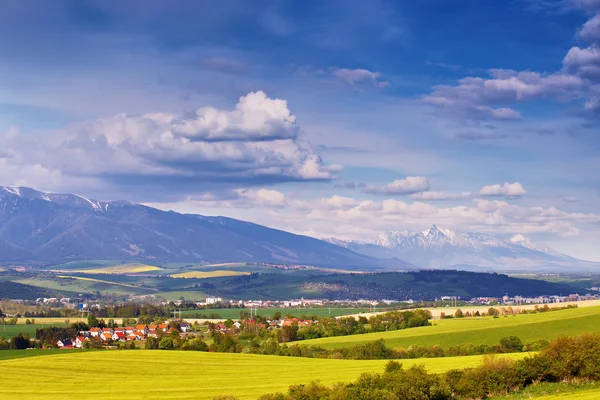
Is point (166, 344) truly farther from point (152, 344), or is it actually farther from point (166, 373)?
point (166, 373)

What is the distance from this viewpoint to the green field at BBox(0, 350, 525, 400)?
7212 cm

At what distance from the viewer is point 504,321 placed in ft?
459

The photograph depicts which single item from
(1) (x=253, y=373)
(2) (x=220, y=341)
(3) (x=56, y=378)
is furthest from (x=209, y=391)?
(2) (x=220, y=341)

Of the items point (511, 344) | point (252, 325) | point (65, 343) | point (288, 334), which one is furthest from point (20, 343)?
point (511, 344)

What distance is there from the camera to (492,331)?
124000mm

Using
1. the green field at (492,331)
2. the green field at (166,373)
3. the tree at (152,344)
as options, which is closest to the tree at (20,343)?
the tree at (152,344)

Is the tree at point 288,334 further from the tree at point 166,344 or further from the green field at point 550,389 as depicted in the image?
the green field at point 550,389

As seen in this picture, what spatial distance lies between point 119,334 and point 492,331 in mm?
70976

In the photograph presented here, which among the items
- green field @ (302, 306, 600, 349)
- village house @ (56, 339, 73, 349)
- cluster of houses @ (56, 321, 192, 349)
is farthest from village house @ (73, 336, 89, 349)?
green field @ (302, 306, 600, 349)

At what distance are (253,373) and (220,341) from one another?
47.0m

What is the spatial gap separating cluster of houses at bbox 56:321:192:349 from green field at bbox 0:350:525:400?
39.0 m

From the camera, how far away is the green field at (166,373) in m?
72.1

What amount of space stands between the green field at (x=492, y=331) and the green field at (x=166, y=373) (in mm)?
26657

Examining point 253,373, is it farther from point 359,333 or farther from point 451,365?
point 359,333
